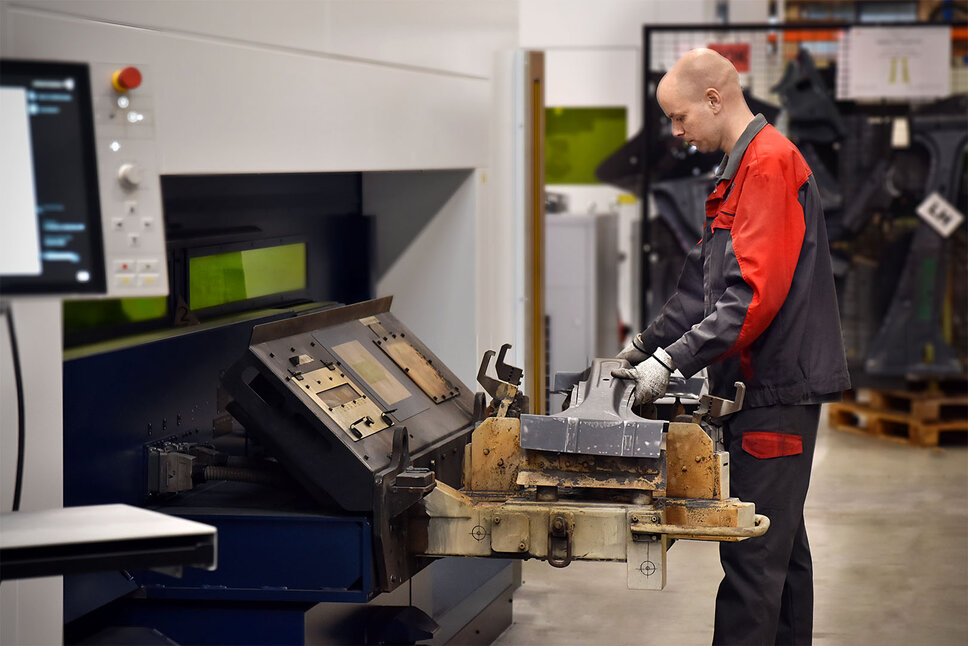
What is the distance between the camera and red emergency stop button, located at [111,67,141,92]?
81.5 inches

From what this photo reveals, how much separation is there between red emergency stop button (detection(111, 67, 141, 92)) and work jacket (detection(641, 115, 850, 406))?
1.58m

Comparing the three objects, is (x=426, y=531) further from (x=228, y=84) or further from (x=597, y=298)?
(x=597, y=298)

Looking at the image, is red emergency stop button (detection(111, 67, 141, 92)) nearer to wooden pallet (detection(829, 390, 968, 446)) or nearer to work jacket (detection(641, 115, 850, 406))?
work jacket (detection(641, 115, 850, 406))

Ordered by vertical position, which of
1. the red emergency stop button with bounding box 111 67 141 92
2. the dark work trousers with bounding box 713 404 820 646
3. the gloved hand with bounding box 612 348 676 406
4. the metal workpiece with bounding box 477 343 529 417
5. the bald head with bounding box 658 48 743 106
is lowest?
the dark work trousers with bounding box 713 404 820 646

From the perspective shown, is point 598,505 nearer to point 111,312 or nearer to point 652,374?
point 652,374

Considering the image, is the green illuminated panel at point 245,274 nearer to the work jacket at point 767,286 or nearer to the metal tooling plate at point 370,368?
the metal tooling plate at point 370,368

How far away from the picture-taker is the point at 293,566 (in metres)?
2.92

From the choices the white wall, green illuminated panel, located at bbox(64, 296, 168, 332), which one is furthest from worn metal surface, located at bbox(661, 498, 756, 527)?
green illuminated panel, located at bbox(64, 296, 168, 332)

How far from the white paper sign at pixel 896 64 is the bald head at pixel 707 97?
5.19 meters

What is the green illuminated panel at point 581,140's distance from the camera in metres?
9.69

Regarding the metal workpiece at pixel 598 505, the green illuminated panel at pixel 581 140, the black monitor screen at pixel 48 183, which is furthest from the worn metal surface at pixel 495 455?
the green illuminated panel at pixel 581 140

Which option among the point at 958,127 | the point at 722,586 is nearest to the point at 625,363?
the point at 722,586

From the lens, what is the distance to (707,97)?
3264 millimetres

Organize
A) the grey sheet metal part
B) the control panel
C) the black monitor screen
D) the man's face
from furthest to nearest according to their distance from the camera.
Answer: the man's face
the grey sheet metal part
the control panel
the black monitor screen
